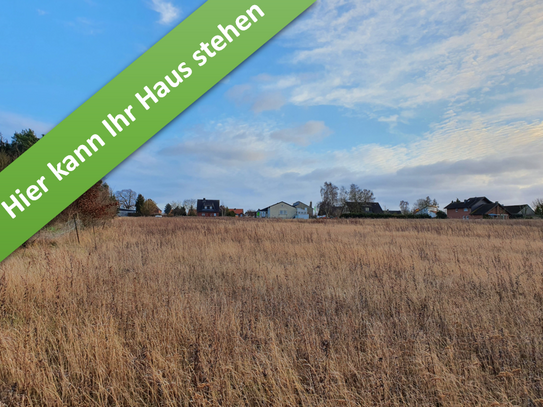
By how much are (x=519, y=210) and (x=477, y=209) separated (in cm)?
1193

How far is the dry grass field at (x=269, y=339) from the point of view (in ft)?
9.28

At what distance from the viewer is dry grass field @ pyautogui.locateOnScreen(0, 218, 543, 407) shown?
2.83m

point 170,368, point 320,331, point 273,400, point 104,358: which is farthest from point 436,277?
point 104,358

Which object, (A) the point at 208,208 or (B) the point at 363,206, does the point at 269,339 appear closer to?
(B) the point at 363,206

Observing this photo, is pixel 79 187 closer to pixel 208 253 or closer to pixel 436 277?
pixel 208 253

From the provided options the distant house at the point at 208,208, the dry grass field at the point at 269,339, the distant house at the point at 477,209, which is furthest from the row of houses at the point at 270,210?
the dry grass field at the point at 269,339

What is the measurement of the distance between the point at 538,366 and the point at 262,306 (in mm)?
3633

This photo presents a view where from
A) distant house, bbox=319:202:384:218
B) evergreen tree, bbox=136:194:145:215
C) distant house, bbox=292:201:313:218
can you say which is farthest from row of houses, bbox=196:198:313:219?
evergreen tree, bbox=136:194:145:215

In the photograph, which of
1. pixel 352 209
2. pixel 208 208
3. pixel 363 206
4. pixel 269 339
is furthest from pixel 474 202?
pixel 269 339

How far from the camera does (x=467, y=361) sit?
3.28 metres

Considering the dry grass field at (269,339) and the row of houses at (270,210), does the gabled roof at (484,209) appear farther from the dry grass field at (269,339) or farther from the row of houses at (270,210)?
the dry grass field at (269,339)

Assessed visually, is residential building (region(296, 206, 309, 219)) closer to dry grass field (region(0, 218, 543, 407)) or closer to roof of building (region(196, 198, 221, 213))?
roof of building (region(196, 198, 221, 213))

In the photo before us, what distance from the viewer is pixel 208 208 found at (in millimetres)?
83812

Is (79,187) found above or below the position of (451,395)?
above
